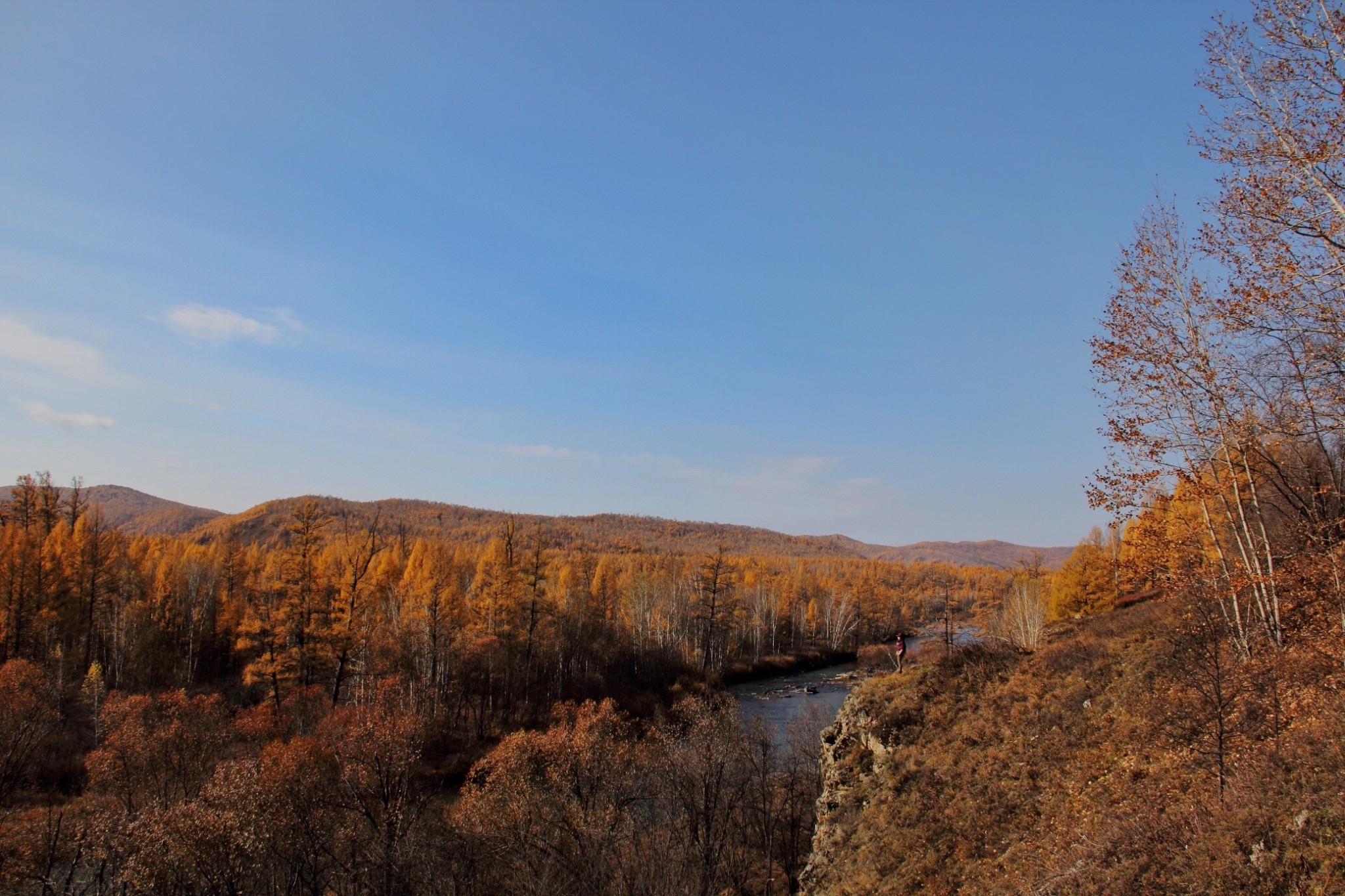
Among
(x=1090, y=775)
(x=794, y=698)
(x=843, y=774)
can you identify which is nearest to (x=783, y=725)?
(x=794, y=698)

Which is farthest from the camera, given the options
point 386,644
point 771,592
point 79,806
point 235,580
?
point 771,592

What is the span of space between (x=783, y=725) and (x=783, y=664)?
2877 centimetres

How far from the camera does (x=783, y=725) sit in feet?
161

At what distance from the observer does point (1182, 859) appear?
10.5 m

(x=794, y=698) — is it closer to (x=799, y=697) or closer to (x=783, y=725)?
(x=799, y=697)

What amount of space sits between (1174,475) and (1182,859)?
8453 millimetres

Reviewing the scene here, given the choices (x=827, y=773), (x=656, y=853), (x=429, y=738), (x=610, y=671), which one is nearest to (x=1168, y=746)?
(x=827, y=773)

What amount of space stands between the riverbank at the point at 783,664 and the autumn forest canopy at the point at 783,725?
1062cm

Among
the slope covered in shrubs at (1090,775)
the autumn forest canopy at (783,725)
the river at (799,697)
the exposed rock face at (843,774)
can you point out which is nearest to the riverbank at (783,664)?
the river at (799,697)

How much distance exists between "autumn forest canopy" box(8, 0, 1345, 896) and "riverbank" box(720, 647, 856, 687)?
1062cm

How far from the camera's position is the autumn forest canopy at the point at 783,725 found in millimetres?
11383

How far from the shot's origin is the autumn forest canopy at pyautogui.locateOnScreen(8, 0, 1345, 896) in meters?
11.4

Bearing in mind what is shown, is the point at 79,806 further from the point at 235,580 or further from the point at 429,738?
the point at 235,580

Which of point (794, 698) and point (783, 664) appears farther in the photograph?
point (783, 664)
